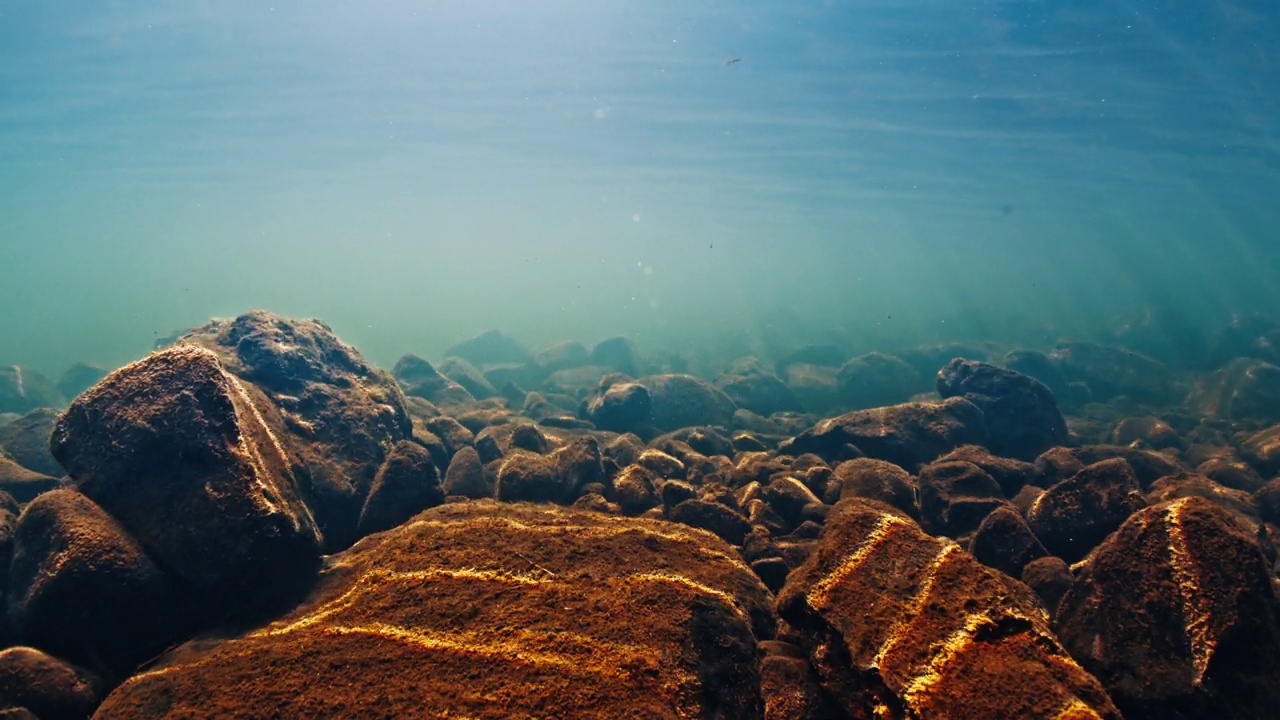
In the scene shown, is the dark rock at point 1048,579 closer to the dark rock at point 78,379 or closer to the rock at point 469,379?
the rock at point 469,379

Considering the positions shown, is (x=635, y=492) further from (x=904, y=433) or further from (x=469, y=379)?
(x=469, y=379)

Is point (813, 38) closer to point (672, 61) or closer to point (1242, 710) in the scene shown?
point (672, 61)

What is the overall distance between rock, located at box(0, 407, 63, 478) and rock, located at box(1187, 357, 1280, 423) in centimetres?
2984

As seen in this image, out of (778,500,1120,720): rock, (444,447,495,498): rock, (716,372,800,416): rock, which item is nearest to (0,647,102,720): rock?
(444,447,495,498): rock

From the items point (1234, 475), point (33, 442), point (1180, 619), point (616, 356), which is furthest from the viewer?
point (616, 356)

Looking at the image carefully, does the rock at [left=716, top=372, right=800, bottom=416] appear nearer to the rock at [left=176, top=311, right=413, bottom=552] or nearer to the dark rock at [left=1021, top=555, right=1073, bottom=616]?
the rock at [left=176, top=311, right=413, bottom=552]

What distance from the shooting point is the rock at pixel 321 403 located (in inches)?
259

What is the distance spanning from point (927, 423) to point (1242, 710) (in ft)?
24.9

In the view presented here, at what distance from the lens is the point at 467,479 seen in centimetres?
787

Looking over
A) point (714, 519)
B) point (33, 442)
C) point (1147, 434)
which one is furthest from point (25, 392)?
point (1147, 434)

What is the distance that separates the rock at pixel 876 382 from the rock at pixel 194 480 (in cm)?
2052

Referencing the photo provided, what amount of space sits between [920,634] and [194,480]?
5.49 meters

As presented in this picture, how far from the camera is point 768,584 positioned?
228 inches

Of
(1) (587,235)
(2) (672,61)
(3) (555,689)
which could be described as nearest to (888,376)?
(2) (672,61)
